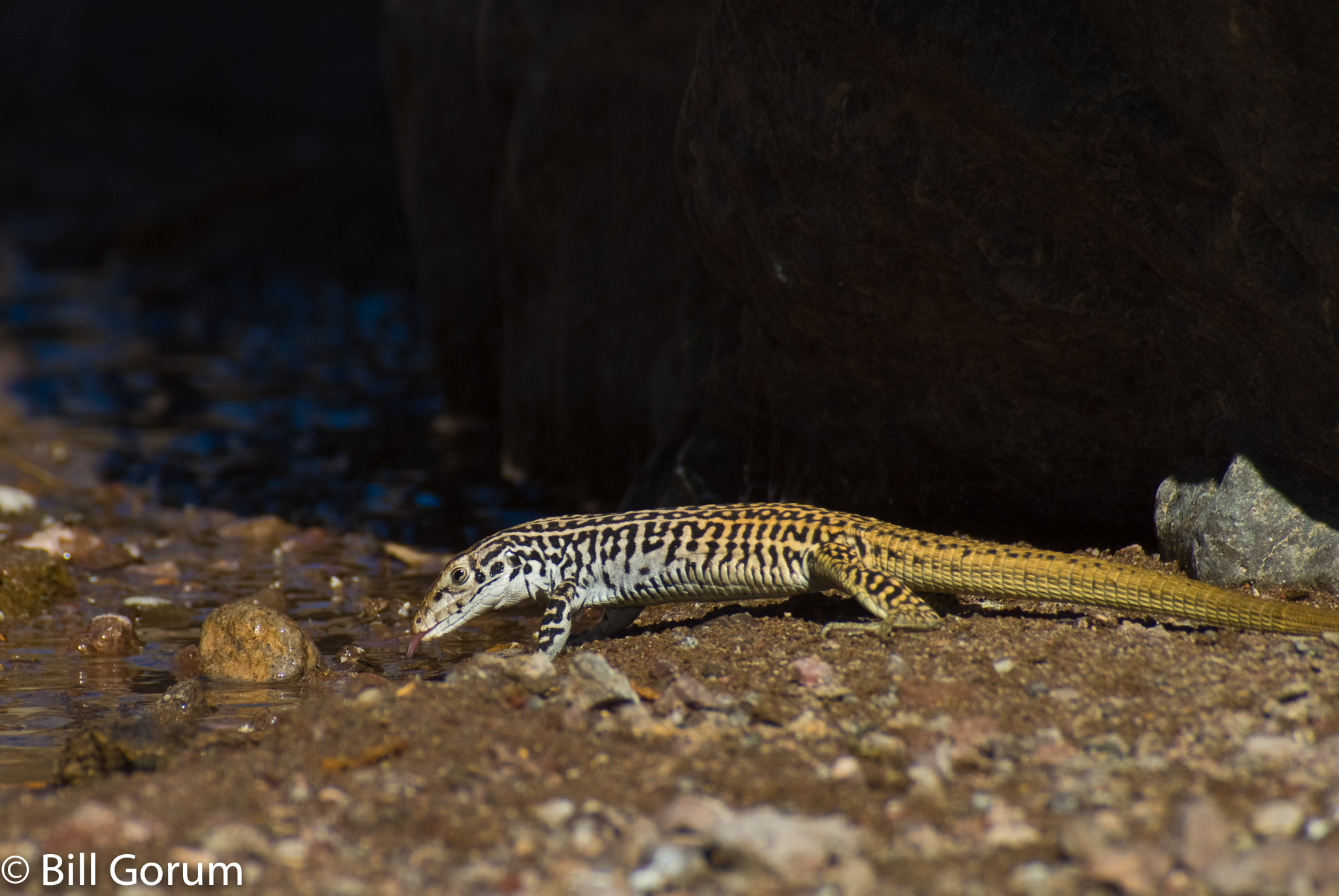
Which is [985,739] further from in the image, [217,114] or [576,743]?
[217,114]

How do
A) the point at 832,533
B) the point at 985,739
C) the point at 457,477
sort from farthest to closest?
the point at 457,477 < the point at 832,533 < the point at 985,739

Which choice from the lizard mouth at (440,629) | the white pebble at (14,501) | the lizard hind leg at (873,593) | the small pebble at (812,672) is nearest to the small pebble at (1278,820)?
the small pebble at (812,672)

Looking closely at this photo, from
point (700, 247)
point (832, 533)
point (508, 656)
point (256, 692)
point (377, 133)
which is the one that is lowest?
point (256, 692)

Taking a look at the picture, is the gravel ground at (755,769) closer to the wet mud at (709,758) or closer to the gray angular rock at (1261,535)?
the wet mud at (709,758)

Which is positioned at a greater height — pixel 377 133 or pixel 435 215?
pixel 377 133

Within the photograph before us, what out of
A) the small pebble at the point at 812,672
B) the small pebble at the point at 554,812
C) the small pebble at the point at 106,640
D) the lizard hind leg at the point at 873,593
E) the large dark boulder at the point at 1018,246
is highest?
the large dark boulder at the point at 1018,246

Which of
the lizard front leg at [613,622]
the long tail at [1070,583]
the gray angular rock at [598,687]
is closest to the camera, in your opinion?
the gray angular rock at [598,687]

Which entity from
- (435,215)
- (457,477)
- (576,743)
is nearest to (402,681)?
(576,743)

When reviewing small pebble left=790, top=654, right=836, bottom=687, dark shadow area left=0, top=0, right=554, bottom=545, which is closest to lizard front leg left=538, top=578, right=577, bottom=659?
small pebble left=790, top=654, right=836, bottom=687
